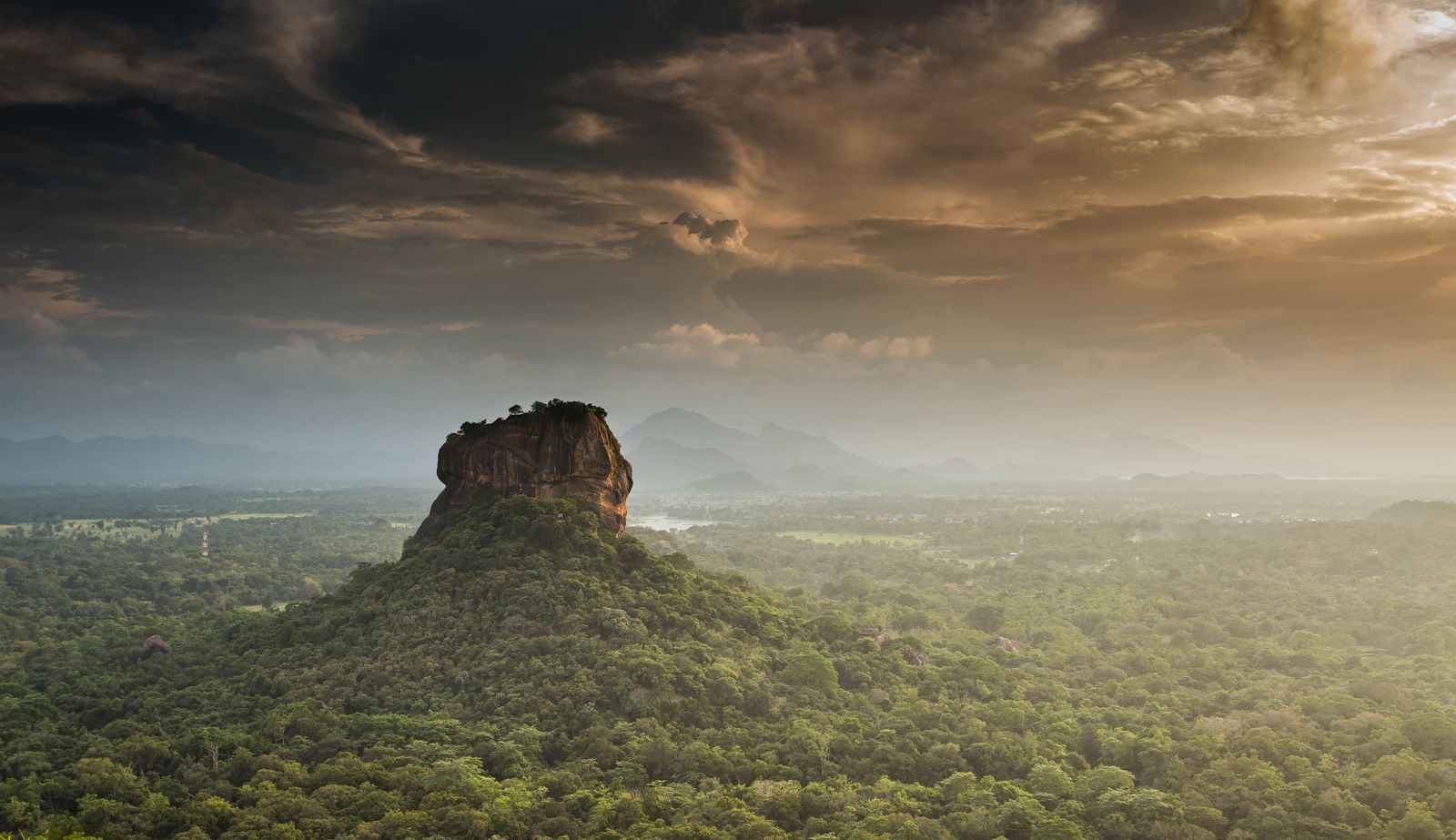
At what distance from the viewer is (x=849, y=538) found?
142m

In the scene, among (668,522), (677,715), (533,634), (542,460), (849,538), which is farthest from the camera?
(668,522)

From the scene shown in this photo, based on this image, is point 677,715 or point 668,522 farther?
A: point 668,522

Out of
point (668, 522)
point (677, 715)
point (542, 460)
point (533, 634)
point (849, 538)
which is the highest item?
point (542, 460)

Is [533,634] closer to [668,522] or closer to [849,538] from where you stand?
[849,538]

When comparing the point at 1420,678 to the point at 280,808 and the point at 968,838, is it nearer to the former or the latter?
the point at 968,838

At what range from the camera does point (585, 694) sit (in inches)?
1460

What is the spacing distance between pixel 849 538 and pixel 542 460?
98056 millimetres

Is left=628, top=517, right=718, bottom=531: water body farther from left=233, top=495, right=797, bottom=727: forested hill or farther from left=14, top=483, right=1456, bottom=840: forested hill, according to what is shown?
left=233, top=495, right=797, bottom=727: forested hill

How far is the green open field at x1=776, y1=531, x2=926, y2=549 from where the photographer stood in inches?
5172

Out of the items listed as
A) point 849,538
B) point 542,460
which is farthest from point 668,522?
point 542,460

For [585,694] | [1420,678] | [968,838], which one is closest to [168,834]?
[585,694]

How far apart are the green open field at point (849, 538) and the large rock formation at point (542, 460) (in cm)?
8007

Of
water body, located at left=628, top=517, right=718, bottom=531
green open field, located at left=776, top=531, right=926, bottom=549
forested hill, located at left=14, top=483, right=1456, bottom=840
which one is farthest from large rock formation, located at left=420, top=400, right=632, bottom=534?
water body, located at left=628, top=517, right=718, bottom=531

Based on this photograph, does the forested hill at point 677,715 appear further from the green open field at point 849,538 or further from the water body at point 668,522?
the water body at point 668,522
